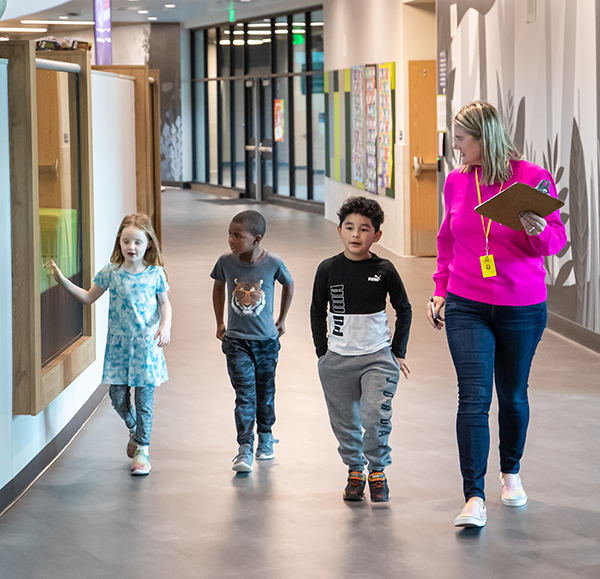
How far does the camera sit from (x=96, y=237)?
4.89 m

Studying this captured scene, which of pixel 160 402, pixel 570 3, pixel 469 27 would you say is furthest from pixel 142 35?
pixel 160 402

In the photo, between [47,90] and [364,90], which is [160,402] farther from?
[364,90]

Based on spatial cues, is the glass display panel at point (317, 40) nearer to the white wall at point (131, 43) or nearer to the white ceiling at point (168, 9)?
the white ceiling at point (168, 9)

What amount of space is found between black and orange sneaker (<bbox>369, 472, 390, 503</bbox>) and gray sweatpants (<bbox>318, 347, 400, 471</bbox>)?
1.3 inches

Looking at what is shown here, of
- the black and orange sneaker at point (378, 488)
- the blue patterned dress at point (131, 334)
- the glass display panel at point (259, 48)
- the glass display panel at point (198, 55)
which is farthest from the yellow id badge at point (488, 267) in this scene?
the glass display panel at point (198, 55)

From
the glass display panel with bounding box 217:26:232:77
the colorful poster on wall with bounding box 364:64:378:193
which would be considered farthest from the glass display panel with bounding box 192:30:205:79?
the colorful poster on wall with bounding box 364:64:378:193

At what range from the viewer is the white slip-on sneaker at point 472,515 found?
3115 millimetres

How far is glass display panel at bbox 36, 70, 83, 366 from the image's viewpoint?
3.75 m

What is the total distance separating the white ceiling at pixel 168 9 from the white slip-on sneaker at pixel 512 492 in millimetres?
13986

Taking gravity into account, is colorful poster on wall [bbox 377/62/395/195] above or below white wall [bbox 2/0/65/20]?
below

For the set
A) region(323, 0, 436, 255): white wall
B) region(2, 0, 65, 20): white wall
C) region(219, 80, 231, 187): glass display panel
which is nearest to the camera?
region(323, 0, 436, 255): white wall

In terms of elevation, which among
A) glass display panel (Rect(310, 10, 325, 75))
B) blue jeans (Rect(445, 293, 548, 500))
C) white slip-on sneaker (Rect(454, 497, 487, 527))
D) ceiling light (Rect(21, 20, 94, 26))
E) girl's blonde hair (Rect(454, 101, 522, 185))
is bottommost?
white slip-on sneaker (Rect(454, 497, 487, 527))

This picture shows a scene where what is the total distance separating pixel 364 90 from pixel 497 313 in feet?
31.2

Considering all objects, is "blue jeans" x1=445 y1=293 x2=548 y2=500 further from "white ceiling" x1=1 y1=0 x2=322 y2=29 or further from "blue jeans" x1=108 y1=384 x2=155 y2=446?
"white ceiling" x1=1 y1=0 x2=322 y2=29
